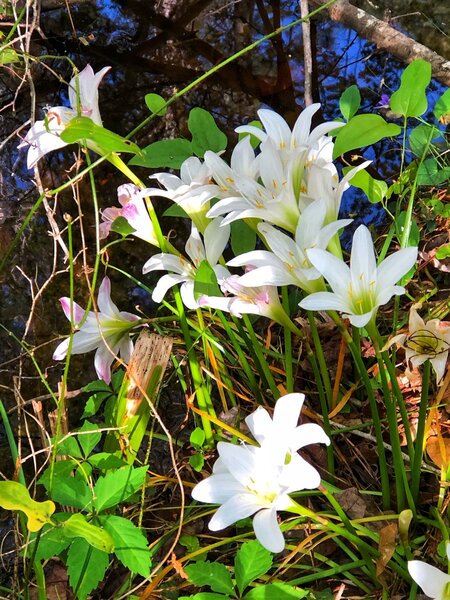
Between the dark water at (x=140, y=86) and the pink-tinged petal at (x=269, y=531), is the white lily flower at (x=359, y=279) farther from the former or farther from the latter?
the dark water at (x=140, y=86)

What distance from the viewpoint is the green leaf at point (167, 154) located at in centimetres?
114

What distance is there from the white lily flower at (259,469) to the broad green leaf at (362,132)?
0.40 m

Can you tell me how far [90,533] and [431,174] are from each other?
4.05 feet

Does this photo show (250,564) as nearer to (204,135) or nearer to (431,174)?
(204,135)

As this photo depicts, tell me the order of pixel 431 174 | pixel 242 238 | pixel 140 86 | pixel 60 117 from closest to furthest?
1. pixel 60 117
2. pixel 242 238
3. pixel 431 174
4. pixel 140 86

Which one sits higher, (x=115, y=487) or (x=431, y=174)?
(x=431, y=174)

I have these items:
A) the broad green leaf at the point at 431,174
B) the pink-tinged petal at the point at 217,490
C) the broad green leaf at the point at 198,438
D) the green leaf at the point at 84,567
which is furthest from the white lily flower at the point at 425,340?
the broad green leaf at the point at 431,174

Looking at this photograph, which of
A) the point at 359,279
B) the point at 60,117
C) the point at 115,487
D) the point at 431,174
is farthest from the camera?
the point at 431,174

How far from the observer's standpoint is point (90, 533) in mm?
734

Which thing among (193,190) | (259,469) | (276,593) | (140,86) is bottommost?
(276,593)

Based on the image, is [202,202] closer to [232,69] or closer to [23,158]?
[23,158]

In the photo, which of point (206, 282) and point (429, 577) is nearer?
point (429, 577)

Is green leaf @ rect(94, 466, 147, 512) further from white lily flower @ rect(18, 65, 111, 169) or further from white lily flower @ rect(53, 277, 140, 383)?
white lily flower @ rect(18, 65, 111, 169)

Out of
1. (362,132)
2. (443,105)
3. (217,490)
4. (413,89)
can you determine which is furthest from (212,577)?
(443,105)
